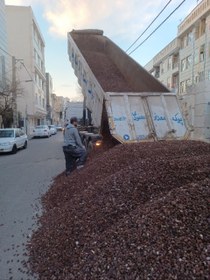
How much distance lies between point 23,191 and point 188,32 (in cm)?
3425

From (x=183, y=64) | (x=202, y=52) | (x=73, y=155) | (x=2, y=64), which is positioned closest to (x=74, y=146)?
(x=73, y=155)

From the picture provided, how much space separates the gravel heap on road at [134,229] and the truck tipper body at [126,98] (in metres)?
2.95

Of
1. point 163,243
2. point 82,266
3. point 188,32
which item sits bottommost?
point 82,266

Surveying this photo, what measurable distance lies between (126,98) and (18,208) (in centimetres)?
458

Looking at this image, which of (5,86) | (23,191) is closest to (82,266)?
(23,191)

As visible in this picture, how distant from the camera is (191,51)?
1355 inches

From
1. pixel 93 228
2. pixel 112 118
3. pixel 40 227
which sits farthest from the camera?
pixel 112 118

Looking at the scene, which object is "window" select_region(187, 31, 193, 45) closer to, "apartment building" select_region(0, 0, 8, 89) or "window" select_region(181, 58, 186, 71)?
"window" select_region(181, 58, 186, 71)

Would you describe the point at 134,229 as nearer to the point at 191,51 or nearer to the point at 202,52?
the point at 202,52

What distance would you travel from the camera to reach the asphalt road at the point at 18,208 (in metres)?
3.71

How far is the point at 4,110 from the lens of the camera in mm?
26656

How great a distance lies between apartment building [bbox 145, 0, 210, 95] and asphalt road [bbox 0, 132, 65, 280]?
2039 cm

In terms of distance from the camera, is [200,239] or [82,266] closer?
[200,239]

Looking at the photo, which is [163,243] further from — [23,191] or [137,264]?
[23,191]
